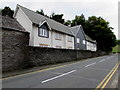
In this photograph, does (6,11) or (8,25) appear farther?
(6,11)

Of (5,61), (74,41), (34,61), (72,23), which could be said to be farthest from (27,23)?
(72,23)

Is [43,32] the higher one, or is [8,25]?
[43,32]

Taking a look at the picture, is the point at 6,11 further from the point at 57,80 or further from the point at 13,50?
the point at 57,80

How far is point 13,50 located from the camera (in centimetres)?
1193

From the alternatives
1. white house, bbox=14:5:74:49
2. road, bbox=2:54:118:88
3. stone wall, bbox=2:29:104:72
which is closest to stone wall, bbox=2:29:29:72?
stone wall, bbox=2:29:104:72

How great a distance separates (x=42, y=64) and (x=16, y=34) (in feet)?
17.0

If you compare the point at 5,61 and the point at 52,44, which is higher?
the point at 52,44

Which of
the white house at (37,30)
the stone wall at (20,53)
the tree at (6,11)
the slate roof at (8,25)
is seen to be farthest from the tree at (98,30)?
the slate roof at (8,25)

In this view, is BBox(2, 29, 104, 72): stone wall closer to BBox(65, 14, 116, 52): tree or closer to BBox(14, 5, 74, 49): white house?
BBox(14, 5, 74, 49): white house

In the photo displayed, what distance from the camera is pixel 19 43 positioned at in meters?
12.8

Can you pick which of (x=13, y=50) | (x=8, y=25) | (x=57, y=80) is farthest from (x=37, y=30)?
(x=57, y=80)

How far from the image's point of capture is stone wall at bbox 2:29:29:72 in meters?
11.1

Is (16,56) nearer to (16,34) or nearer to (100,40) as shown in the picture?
(16,34)

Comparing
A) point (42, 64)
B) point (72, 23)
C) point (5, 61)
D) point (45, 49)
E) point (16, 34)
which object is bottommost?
point (42, 64)
